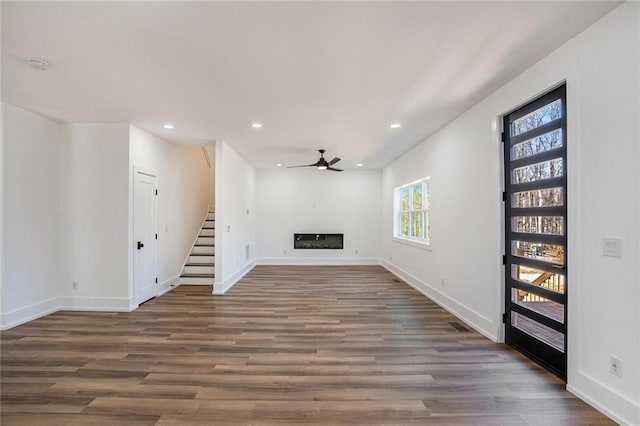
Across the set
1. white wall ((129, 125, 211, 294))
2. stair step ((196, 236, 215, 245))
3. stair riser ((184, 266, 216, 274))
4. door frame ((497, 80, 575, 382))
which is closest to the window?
door frame ((497, 80, 575, 382))

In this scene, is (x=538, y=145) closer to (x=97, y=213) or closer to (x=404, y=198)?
(x=404, y=198)

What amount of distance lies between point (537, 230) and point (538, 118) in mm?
1039

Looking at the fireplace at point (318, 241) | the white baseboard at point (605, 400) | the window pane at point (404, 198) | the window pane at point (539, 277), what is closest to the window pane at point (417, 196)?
the window pane at point (404, 198)

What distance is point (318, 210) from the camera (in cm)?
824

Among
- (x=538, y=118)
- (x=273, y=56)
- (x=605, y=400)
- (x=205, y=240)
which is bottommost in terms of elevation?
(x=605, y=400)

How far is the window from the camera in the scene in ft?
18.0

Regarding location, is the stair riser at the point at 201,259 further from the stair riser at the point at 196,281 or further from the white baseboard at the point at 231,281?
the white baseboard at the point at 231,281

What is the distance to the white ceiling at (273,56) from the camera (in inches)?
72.9

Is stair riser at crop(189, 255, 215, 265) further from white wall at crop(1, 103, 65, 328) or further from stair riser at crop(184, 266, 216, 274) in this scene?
white wall at crop(1, 103, 65, 328)

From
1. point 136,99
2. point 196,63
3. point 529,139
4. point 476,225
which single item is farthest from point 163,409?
point 529,139

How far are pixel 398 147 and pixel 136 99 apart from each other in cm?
436

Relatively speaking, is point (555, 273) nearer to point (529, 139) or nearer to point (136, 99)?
point (529, 139)

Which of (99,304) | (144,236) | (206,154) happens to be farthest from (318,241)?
(99,304)

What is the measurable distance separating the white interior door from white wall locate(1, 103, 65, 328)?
1026 mm
